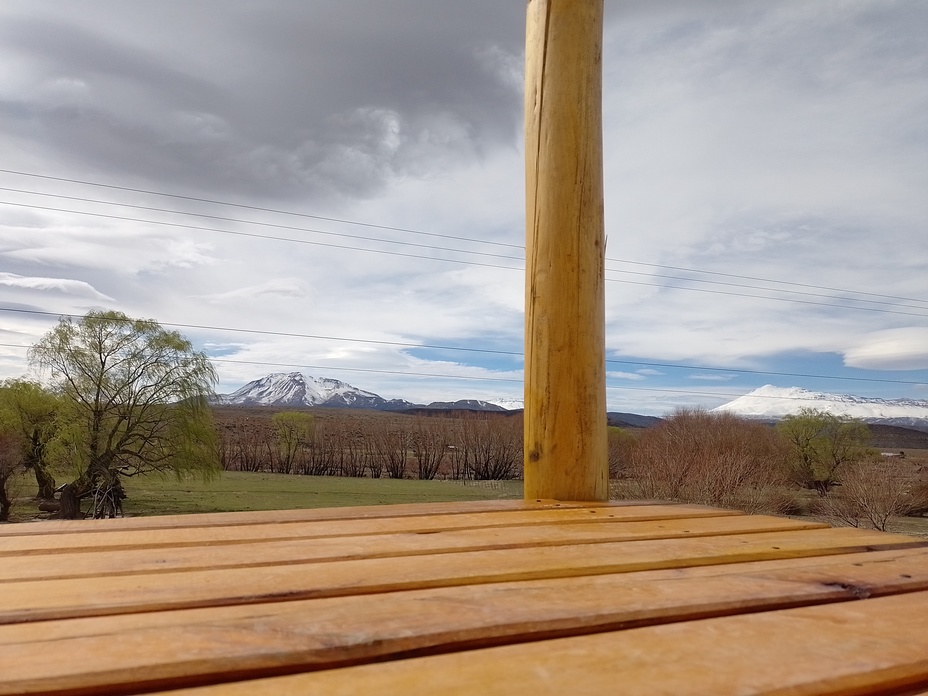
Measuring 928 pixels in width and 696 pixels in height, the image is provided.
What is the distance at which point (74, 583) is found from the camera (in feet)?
2.08

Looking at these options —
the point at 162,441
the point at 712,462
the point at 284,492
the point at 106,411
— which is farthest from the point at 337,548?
the point at 284,492

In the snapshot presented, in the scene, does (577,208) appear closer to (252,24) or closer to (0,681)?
(0,681)

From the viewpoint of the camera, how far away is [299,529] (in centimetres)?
95

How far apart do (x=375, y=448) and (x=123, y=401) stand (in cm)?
1124

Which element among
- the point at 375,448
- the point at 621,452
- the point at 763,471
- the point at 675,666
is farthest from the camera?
the point at 375,448

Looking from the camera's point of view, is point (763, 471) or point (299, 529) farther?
point (763, 471)

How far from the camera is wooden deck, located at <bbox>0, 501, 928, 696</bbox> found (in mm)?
424

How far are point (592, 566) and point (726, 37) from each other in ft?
39.3

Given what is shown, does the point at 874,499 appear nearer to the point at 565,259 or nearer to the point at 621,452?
the point at 621,452

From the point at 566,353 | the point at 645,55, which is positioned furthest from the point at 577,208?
the point at 645,55

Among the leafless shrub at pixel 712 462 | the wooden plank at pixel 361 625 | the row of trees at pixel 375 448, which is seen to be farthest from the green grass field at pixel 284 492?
the wooden plank at pixel 361 625

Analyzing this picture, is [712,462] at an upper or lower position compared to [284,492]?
upper

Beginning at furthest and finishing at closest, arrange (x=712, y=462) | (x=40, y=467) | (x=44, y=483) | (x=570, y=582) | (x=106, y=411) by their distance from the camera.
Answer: (x=44, y=483) → (x=106, y=411) → (x=40, y=467) → (x=712, y=462) → (x=570, y=582)

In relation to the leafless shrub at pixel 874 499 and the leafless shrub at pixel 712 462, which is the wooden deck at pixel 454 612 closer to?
the leafless shrub at pixel 712 462
